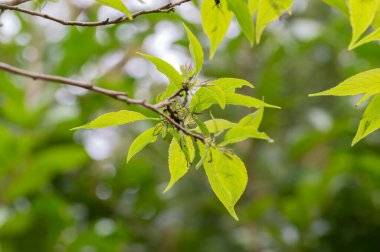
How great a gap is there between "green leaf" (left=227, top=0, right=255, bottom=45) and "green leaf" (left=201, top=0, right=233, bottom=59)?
0.02 m

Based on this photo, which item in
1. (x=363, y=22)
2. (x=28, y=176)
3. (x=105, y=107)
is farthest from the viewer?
(x=105, y=107)

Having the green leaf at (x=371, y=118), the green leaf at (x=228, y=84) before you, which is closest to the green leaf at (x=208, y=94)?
the green leaf at (x=228, y=84)

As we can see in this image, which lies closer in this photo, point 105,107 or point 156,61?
point 156,61

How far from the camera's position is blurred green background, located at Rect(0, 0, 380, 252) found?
1.73 metres

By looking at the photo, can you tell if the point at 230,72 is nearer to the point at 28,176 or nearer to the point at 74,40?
the point at 74,40

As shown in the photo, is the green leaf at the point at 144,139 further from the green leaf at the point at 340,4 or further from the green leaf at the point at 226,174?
the green leaf at the point at 340,4

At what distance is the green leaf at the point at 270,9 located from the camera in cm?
46

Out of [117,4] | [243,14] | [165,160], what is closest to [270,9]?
[243,14]

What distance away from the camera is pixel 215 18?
A: 1.67ft

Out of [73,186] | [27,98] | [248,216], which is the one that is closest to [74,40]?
[27,98]

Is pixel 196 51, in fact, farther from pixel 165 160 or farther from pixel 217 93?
pixel 165 160

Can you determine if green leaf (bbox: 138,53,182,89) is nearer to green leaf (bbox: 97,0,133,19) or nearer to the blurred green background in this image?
green leaf (bbox: 97,0,133,19)

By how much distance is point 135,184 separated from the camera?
6.73 ft

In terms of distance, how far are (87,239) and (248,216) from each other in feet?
1.61
